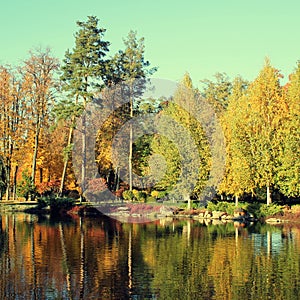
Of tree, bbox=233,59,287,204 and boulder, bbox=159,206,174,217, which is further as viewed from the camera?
boulder, bbox=159,206,174,217

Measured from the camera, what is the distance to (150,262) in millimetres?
24734

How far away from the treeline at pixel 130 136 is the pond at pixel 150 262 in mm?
7641

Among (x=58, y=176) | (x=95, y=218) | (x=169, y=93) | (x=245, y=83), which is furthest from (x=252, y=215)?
(x=245, y=83)

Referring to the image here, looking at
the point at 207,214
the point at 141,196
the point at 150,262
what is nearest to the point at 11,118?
the point at 141,196

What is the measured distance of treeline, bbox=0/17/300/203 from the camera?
44562mm

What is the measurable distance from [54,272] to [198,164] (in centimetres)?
2618

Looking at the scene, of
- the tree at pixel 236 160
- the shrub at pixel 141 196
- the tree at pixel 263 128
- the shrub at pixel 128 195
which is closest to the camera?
the tree at pixel 263 128

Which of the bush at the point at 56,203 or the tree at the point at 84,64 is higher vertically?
the tree at the point at 84,64

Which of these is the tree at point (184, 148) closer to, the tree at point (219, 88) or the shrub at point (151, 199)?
the shrub at point (151, 199)

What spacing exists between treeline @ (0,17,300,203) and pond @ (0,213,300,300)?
7641 millimetres

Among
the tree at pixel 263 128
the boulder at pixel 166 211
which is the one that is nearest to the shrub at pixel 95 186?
the boulder at pixel 166 211

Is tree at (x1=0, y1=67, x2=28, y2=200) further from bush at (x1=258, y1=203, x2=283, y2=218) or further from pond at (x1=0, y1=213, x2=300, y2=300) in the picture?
bush at (x1=258, y1=203, x2=283, y2=218)

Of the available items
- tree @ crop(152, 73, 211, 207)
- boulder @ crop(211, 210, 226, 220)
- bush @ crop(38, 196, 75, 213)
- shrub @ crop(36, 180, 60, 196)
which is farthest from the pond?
shrub @ crop(36, 180, 60, 196)

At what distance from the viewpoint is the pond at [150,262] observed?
62.8 feet
